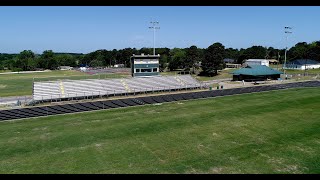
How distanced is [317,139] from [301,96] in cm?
1940

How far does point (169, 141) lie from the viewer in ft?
67.4

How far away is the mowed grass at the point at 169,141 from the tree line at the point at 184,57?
40.8m

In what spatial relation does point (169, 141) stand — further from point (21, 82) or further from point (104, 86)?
point (21, 82)

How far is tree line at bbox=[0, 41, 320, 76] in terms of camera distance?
71.9 metres

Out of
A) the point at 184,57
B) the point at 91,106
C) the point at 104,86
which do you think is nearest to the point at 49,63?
the point at 184,57

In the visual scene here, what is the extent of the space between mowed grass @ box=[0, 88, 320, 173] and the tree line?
4078 cm

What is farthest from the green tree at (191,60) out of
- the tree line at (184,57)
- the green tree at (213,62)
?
the green tree at (213,62)

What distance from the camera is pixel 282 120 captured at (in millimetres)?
25906

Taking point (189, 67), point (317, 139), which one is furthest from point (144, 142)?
point (189, 67)

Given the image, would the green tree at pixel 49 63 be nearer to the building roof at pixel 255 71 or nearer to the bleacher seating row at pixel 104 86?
the building roof at pixel 255 71

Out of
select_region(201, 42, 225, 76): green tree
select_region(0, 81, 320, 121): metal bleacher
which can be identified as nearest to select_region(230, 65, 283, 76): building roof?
select_region(201, 42, 225, 76): green tree

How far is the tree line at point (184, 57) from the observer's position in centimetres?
7194

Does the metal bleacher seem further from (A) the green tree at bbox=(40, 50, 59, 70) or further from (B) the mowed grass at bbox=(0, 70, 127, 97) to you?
(A) the green tree at bbox=(40, 50, 59, 70)
